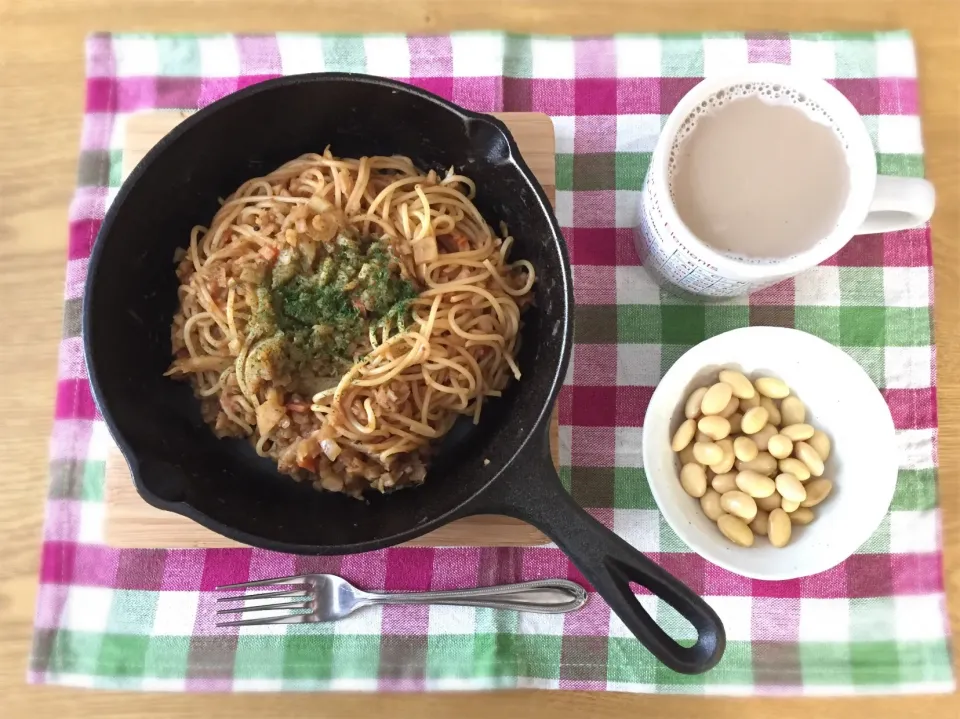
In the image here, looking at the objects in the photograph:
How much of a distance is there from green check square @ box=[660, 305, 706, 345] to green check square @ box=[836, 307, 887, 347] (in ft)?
0.99

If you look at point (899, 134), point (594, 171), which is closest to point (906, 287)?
point (899, 134)

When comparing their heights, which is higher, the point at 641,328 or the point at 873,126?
the point at 873,126

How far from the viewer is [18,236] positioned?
5.32 ft

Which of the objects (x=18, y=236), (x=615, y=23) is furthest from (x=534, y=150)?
(x=18, y=236)

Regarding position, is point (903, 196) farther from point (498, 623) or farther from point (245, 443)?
point (245, 443)

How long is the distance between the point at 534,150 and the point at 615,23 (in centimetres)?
44

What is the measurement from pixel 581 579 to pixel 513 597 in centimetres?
15

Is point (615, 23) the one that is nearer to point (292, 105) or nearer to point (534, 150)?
point (534, 150)

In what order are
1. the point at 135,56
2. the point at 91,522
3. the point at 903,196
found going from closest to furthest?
the point at 903,196 → the point at 91,522 → the point at 135,56

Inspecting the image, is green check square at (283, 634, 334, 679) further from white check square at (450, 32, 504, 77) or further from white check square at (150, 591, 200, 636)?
white check square at (450, 32, 504, 77)

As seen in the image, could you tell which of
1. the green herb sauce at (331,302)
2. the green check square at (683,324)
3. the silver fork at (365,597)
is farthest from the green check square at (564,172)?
the silver fork at (365,597)

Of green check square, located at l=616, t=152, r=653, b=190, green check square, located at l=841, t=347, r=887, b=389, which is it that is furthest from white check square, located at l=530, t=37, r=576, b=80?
green check square, located at l=841, t=347, r=887, b=389

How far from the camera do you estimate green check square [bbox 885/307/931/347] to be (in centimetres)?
152

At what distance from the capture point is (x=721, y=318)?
4.92ft
